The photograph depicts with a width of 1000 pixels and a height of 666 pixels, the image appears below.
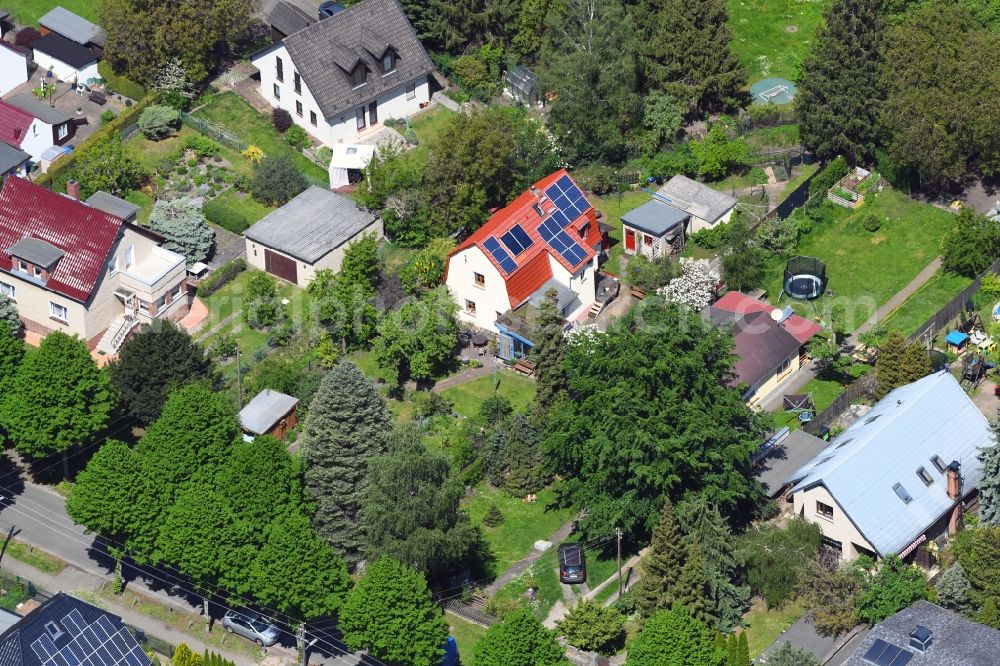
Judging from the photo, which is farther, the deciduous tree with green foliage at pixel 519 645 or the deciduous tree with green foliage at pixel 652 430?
the deciduous tree with green foliage at pixel 652 430

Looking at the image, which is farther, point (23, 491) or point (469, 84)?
point (469, 84)

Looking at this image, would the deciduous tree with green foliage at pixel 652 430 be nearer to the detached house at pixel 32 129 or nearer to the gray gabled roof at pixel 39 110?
the detached house at pixel 32 129

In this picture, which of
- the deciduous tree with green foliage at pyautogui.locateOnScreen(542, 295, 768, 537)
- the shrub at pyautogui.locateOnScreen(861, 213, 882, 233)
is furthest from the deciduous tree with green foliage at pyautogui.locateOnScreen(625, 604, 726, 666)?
the shrub at pyautogui.locateOnScreen(861, 213, 882, 233)

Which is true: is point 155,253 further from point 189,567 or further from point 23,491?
point 189,567

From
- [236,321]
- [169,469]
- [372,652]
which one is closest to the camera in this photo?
[372,652]

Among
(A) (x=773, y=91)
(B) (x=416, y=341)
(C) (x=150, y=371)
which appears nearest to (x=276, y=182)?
(B) (x=416, y=341)

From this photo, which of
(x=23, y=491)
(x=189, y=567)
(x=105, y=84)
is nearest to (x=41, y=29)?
(x=105, y=84)

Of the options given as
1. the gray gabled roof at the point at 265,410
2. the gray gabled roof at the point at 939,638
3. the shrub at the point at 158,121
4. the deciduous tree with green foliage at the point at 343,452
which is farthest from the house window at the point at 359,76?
the gray gabled roof at the point at 939,638
